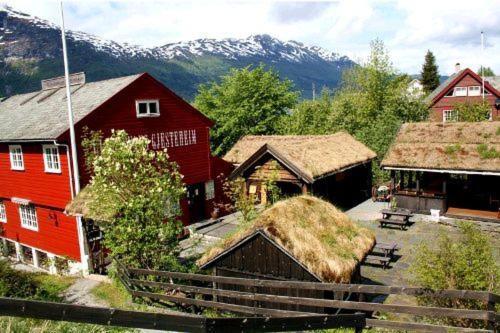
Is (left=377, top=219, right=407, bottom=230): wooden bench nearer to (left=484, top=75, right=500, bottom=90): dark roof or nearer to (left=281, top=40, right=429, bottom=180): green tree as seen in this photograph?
(left=281, top=40, right=429, bottom=180): green tree

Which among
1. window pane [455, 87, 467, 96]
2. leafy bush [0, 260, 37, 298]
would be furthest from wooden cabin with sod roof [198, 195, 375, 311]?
window pane [455, 87, 467, 96]

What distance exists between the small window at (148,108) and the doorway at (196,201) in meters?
5.13

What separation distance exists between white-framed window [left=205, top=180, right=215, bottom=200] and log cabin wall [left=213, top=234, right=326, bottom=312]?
1534 cm

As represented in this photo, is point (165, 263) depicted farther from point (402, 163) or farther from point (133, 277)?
point (402, 163)

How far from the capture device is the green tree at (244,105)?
38531mm

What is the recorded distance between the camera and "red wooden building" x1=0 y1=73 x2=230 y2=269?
A: 64.8 feet

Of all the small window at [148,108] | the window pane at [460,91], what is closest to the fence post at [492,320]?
the small window at [148,108]

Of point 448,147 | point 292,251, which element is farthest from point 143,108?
point 448,147

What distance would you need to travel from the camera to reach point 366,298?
12.7 meters

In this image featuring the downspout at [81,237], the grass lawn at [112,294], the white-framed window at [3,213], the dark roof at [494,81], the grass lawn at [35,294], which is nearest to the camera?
the grass lawn at [35,294]

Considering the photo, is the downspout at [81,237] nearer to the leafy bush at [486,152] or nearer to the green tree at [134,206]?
the green tree at [134,206]

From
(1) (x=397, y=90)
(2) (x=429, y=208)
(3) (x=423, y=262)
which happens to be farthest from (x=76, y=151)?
(1) (x=397, y=90)

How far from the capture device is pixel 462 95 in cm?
Result: 4947

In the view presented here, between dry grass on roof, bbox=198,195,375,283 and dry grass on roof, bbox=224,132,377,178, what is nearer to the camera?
dry grass on roof, bbox=198,195,375,283
